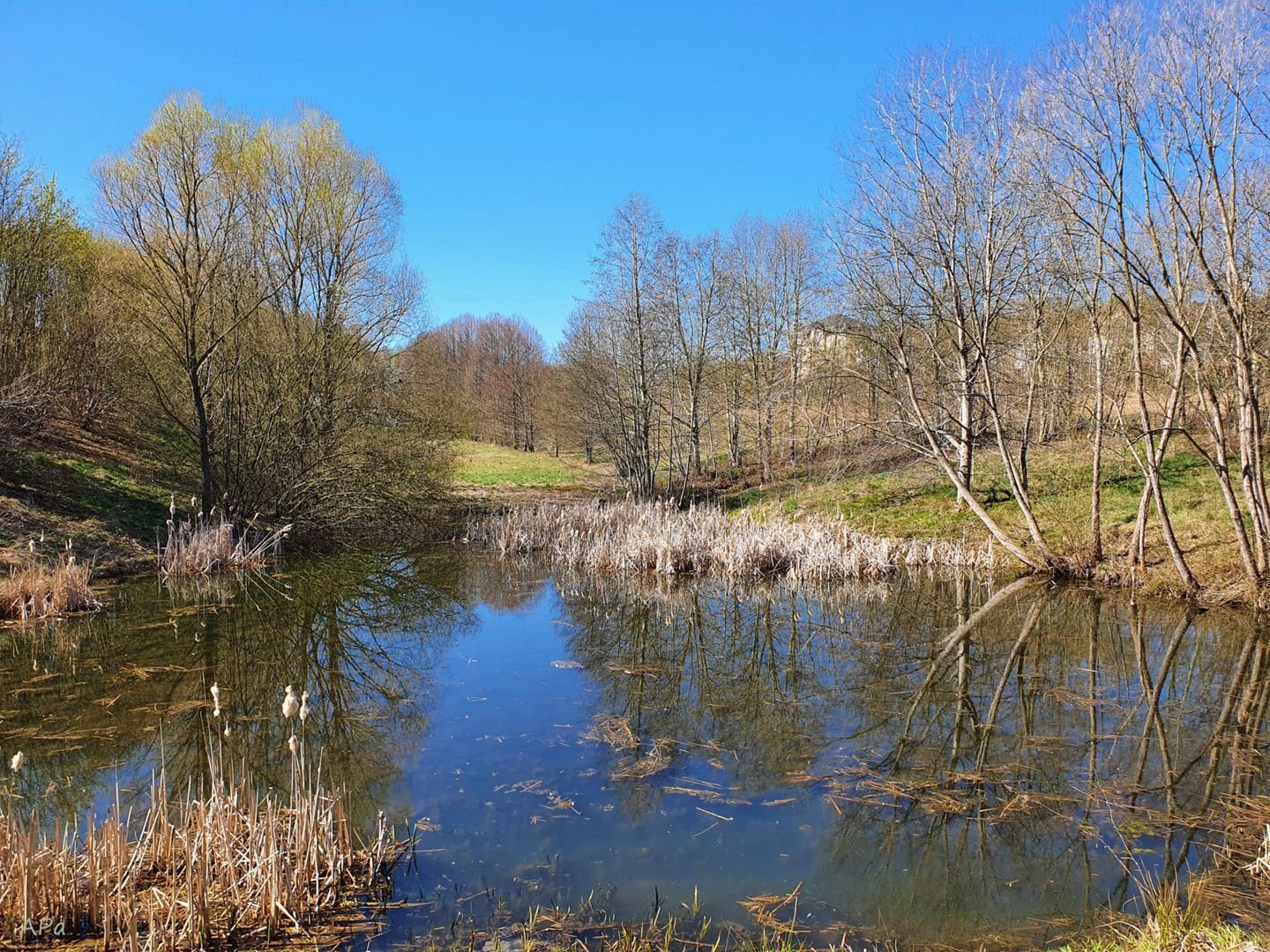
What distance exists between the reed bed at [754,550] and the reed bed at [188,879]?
9150 mm

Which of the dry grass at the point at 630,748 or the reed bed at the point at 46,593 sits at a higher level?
the reed bed at the point at 46,593

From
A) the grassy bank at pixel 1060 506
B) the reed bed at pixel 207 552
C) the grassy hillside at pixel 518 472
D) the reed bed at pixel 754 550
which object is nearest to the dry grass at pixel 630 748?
the reed bed at pixel 754 550

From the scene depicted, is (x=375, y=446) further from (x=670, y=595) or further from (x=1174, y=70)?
(x=1174, y=70)

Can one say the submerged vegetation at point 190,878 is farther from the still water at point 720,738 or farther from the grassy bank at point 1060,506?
the grassy bank at point 1060,506

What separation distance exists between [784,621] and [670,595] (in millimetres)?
2291

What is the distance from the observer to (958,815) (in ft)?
14.6

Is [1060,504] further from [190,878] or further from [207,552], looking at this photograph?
[207,552]

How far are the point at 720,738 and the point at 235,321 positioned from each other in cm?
1202

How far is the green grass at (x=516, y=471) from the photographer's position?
85.7 feet

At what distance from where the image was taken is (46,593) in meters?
9.11

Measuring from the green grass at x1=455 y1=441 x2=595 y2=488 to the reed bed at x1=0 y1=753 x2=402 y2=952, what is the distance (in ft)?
65.6

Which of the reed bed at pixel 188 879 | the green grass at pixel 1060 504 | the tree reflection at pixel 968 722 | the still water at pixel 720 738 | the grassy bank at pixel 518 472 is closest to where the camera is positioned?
the reed bed at pixel 188 879

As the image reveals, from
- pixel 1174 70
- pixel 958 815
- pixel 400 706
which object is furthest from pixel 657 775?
pixel 1174 70

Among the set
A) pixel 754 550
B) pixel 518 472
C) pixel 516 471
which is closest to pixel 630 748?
pixel 754 550
